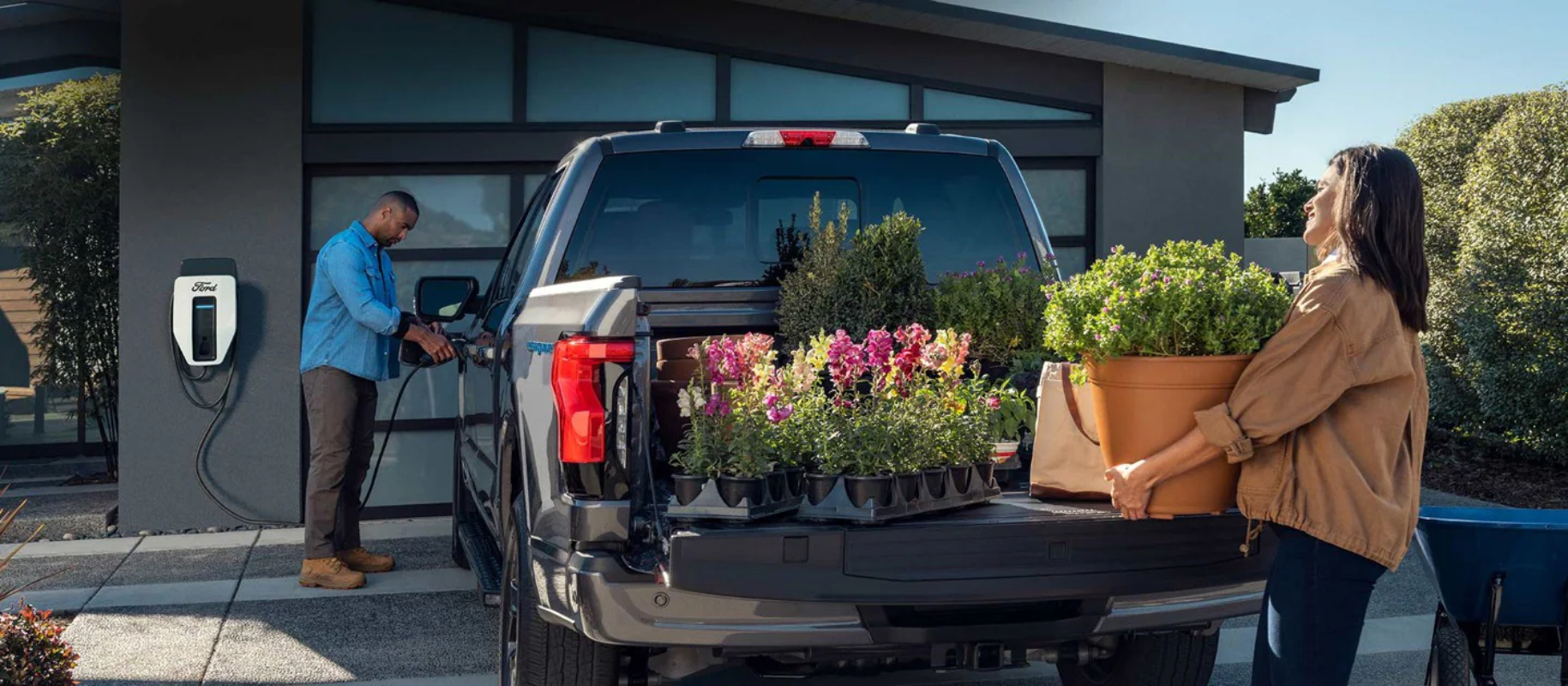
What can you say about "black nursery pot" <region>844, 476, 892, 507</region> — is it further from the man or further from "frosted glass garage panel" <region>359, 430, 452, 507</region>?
"frosted glass garage panel" <region>359, 430, 452, 507</region>

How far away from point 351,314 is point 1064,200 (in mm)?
5002

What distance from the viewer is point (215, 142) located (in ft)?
27.5

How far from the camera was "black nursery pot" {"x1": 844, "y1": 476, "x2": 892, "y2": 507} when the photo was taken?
3.17 metres

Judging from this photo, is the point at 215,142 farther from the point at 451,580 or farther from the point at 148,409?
the point at 451,580

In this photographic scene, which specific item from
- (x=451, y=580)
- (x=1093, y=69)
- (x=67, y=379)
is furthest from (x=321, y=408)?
(x=67, y=379)

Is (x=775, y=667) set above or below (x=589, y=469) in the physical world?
below

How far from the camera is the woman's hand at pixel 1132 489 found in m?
3.11

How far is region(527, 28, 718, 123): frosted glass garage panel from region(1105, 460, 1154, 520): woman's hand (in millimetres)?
6229

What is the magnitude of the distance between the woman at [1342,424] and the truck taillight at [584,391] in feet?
4.45

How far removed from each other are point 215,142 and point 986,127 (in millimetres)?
4851

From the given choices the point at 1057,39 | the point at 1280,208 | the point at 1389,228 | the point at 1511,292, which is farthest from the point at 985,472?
the point at 1280,208

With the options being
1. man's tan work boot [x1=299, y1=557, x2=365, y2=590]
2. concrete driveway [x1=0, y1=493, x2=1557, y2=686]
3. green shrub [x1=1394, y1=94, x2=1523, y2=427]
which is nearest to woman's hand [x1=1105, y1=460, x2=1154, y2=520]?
concrete driveway [x1=0, y1=493, x2=1557, y2=686]

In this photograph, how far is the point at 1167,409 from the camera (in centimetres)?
308

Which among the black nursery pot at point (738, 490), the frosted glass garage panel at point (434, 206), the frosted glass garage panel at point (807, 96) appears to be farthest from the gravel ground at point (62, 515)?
the black nursery pot at point (738, 490)
